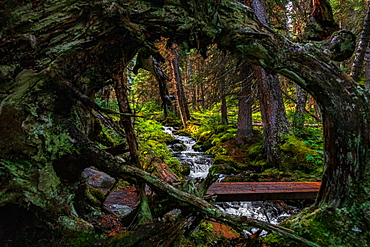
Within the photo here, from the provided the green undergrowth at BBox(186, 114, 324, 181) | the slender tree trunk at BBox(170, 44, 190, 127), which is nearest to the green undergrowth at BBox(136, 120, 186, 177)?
the green undergrowth at BBox(186, 114, 324, 181)

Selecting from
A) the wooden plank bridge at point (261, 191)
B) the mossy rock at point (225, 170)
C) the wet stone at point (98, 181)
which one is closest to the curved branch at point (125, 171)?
the wooden plank bridge at point (261, 191)

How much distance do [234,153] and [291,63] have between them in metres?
7.95

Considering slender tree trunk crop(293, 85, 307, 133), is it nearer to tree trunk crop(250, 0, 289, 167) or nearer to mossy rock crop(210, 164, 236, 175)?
tree trunk crop(250, 0, 289, 167)

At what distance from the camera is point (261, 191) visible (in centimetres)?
464

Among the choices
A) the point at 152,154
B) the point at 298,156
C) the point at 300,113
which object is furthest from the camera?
the point at 300,113

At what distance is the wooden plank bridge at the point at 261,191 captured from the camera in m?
4.51

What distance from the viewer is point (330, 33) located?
304 cm

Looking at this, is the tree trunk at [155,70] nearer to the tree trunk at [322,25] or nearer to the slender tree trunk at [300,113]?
the tree trunk at [322,25]

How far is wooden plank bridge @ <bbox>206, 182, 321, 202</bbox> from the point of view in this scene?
4.51 metres

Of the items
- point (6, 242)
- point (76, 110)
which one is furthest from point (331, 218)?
point (6, 242)

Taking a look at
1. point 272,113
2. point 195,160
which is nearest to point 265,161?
point 272,113

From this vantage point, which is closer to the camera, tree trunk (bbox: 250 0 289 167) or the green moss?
the green moss

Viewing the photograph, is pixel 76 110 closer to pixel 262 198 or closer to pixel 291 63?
pixel 291 63

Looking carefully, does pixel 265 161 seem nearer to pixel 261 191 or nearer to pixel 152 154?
pixel 261 191
